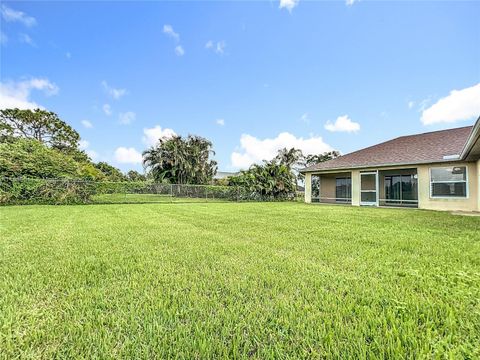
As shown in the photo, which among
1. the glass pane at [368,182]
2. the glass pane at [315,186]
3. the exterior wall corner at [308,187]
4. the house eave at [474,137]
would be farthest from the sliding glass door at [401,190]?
the house eave at [474,137]

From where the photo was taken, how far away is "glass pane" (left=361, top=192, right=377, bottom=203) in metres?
13.8

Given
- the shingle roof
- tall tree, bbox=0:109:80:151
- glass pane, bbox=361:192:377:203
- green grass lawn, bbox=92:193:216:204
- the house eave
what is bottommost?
green grass lawn, bbox=92:193:216:204

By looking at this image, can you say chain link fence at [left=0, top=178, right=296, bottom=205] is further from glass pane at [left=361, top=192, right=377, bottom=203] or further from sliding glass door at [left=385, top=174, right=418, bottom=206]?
sliding glass door at [left=385, top=174, right=418, bottom=206]

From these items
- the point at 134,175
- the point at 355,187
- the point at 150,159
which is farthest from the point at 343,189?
the point at 134,175

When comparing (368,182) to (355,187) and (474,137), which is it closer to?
(355,187)

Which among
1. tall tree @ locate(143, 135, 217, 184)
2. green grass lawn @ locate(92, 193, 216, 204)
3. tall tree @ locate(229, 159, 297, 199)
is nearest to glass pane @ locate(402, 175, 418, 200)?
tall tree @ locate(229, 159, 297, 199)

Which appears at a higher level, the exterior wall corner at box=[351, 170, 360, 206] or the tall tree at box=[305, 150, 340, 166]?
the tall tree at box=[305, 150, 340, 166]

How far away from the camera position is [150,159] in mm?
24891

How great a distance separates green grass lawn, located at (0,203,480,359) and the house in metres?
6.83

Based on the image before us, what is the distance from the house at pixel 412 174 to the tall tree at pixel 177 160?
12.4 meters

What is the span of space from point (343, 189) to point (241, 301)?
1691 centimetres

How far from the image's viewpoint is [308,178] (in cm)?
1689

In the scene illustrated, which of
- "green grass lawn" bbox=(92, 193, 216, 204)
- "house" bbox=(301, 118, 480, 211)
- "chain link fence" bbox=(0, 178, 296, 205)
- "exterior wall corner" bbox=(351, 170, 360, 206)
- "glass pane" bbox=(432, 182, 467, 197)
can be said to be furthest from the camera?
"green grass lawn" bbox=(92, 193, 216, 204)

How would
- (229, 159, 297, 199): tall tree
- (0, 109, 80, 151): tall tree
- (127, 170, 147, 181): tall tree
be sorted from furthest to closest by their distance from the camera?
(127, 170, 147, 181): tall tree < (0, 109, 80, 151): tall tree < (229, 159, 297, 199): tall tree
